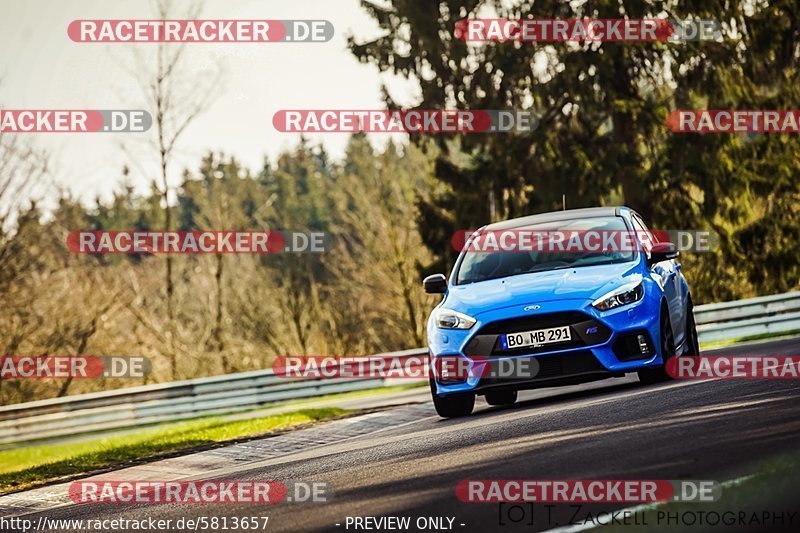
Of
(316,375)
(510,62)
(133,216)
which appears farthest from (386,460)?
(133,216)


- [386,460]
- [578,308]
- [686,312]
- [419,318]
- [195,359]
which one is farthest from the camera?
[419,318]

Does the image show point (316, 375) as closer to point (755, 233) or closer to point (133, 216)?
point (755, 233)

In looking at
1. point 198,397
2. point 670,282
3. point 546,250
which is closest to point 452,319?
point 546,250

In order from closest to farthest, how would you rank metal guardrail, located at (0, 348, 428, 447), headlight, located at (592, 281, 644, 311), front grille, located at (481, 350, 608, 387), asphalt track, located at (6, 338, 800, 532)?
asphalt track, located at (6, 338, 800, 532) → front grille, located at (481, 350, 608, 387) → headlight, located at (592, 281, 644, 311) → metal guardrail, located at (0, 348, 428, 447)

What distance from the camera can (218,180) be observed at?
150 ft

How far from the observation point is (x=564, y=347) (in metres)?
10.6

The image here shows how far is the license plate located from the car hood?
0.29m

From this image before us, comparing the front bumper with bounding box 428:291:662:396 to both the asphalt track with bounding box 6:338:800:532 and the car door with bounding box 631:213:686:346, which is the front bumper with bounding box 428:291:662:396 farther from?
the car door with bounding box 631:213:686:346

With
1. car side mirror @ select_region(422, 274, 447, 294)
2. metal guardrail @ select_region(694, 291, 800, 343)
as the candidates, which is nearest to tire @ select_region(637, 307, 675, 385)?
car side mirror @ select_region(422, 274, 447, 294)

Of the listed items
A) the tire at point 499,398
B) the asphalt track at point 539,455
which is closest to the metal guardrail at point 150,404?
the tire at point 499,398

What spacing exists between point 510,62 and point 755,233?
7.15 metres

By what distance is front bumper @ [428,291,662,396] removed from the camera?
1060 cm

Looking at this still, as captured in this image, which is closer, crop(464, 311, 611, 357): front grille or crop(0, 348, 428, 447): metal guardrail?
crop(464, 311, 611, 357): front grille

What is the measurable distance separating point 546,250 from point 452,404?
188 cm
